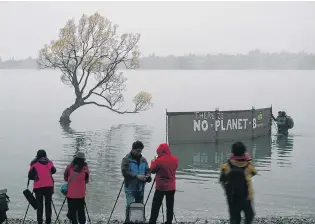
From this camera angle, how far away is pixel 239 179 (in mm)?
9617

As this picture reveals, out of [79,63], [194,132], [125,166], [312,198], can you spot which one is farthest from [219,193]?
[79,63]

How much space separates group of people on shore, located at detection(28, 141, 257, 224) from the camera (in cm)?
967

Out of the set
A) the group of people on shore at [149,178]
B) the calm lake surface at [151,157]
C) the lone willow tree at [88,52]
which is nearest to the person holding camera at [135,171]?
the group of people on shore at [149,178]

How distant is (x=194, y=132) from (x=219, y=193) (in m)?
13.4

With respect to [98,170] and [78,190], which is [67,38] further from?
[78,190]

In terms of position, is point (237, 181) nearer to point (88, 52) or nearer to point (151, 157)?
point (151, 157)

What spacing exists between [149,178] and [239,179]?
2.29 meters

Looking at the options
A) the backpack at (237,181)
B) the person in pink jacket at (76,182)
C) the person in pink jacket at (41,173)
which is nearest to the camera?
the backpack at (237,181)

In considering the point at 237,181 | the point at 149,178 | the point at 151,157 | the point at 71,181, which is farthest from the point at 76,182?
the point at 151,157

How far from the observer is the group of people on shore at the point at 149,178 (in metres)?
9.67

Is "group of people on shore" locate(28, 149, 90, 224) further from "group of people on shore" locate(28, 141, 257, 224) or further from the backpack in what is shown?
the backpack

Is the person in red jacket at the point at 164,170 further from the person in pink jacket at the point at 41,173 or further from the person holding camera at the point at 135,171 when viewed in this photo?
the person in pink jacket at the point at 41,173

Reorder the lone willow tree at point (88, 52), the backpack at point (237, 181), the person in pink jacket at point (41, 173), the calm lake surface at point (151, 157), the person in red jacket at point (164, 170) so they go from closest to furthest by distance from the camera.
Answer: the backpack at point (237, 181) → the person in red jacket at point (164, 170) → the person in pink jacket at point (41, 173) → the calm lake surface at point (151, 157) → the lone willow tree at point (88, 52)

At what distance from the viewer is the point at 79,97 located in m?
57.3
